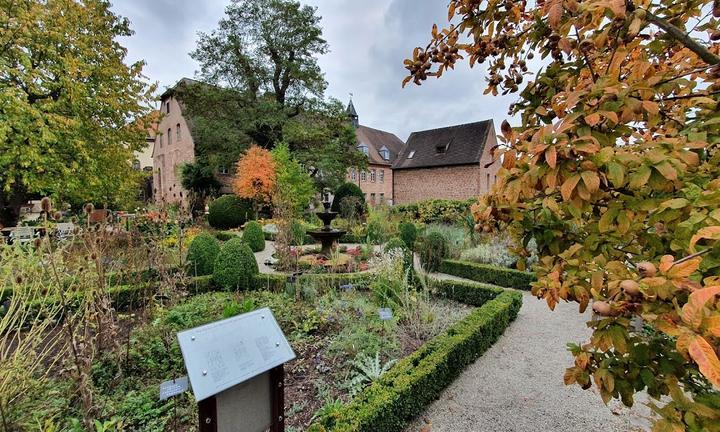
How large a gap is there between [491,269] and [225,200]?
43.0 feet

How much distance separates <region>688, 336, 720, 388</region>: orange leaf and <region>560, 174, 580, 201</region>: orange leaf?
0.44 metres

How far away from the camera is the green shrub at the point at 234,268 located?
5.93m

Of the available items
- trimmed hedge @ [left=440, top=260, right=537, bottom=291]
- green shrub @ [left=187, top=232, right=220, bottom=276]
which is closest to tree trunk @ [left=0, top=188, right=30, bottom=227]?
green shrub @ [left=187, top=232, right=220, bottom=276]

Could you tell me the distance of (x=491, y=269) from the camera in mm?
7027

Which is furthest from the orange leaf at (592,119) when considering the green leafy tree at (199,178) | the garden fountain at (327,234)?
the green leafy tree at (199,178)

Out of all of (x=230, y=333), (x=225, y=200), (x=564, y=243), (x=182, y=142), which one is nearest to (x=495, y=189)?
(x=564, y=243)

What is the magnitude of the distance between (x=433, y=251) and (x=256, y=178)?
10.8 metres

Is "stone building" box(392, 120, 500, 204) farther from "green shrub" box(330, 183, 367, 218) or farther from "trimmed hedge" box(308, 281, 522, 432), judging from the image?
"trimmed hedge" box(308, 281, 522, 432)

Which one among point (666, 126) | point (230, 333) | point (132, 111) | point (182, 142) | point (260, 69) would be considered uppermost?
point (260, 69)

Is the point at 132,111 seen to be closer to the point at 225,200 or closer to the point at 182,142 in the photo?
the point at 225,200

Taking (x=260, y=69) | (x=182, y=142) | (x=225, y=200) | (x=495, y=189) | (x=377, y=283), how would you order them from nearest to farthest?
(x=495, y=189), (x=377, y=283), (x=225, y=200), (x=260, y=69), (x=182, y=142)

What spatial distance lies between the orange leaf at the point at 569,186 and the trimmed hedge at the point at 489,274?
5.90 m

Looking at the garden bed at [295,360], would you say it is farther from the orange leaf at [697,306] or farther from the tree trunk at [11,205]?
the tree trunk at [11,205]

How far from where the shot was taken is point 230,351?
1.71 m
